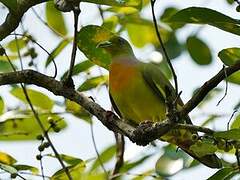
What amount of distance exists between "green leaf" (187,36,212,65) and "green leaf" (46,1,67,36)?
2.84ft

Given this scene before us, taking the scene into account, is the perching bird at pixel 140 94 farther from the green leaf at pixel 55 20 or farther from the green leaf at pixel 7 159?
the green leaf at pixel 7 159

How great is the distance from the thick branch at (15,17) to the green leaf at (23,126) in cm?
125

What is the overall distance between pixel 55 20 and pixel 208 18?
2084mm

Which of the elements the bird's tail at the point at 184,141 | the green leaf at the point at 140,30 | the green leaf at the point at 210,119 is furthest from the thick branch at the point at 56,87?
the green leaf at the point at 140,30

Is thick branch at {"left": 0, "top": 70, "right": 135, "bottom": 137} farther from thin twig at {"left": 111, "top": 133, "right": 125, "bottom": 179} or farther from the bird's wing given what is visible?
thin twig at {"left": 111, "top": 133, "right": 125, "bottom": 179}

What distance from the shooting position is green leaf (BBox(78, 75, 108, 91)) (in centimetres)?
404

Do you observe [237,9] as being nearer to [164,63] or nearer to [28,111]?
[28,111]

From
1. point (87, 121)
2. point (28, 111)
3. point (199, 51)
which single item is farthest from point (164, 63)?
point (28, 111)

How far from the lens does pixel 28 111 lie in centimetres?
430

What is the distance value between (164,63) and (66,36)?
0.87 m

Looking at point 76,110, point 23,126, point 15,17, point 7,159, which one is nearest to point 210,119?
point 76,110

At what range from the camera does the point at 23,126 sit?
168 inches

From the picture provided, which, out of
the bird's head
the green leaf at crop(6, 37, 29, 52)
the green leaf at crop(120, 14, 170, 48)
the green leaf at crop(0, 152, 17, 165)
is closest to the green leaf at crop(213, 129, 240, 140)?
the green leaf at crop(0, 152, 17, 165)

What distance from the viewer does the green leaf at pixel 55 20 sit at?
461cm
